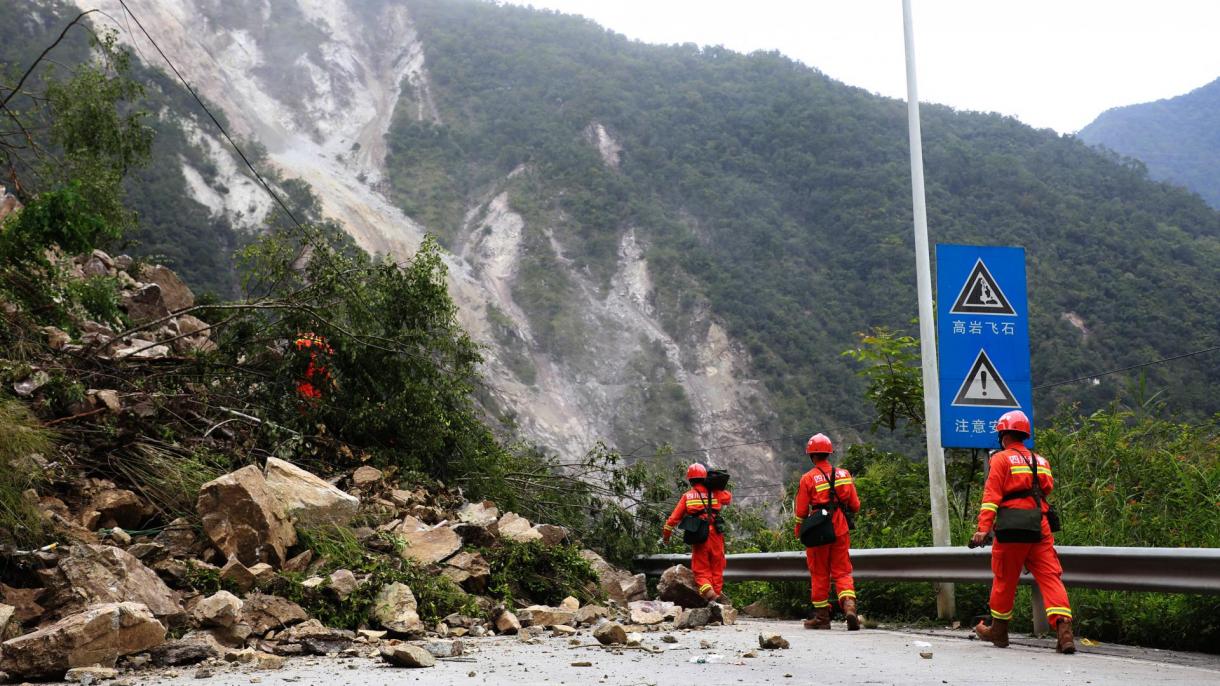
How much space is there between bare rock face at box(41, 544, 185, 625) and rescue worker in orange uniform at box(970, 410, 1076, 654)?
4862 millimetres

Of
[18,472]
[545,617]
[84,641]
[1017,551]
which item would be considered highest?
[18,472]

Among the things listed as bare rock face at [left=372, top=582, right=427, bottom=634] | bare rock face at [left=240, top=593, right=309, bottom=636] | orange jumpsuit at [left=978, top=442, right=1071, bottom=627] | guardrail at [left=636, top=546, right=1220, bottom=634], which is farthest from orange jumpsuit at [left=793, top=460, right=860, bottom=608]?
bare rock face at [left=240, top=593, right=309, bottom=636]

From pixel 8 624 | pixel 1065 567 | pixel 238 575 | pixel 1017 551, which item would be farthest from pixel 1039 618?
pixel 8 624

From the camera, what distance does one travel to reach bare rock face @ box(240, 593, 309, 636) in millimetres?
6191

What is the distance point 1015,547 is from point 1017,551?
0.09ft

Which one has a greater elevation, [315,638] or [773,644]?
[315,638]

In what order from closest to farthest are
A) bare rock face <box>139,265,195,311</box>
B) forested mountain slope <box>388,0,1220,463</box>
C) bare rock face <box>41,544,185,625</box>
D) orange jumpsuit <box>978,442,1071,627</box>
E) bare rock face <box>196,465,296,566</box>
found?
bare rock face <box>41,544,185,625</box> → orange jumpsuit <box>978,442,1071,627</box> → bare rock face <box>196,465,296,566</box> → bare rock face <box>139,265,195,311</box> → forested mountain slope <box>388,0,1220,463</box>

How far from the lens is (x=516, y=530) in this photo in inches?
395

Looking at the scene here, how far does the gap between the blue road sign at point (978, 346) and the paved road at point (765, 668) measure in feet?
6.27

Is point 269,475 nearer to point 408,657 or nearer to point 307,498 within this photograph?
point 307,498

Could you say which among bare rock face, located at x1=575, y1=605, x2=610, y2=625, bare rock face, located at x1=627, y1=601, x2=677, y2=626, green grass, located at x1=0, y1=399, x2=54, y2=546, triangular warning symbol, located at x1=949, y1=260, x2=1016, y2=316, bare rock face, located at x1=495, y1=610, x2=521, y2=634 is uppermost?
triangular warning symbol, located at x1=949, y1=260, x2=1016, y2=316

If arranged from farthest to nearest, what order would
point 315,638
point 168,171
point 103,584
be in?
point 168,171, point 315,638, point 103,584

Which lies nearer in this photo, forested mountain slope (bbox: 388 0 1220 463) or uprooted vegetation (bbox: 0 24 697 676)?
uprooted vegetation (bbox: 0 24 697 676)

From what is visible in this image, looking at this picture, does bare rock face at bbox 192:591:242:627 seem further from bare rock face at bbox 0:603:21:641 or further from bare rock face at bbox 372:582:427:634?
bare rock face at bbox 372:582:427:634
